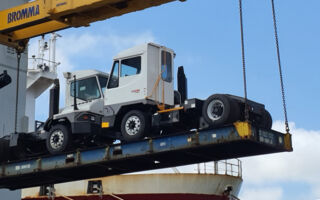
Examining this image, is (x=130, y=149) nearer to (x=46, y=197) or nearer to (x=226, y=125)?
(x=226, y=125)

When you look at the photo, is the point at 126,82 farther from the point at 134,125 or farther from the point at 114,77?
the point at 134,125

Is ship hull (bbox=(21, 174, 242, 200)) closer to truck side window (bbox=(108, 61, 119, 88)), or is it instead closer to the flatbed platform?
the flatbed platform

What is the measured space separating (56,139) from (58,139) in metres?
0.05

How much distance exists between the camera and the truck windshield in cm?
1730

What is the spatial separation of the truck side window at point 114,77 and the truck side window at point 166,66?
3.66ft

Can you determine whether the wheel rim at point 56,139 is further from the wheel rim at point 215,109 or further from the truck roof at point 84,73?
the wheel rim at point 215,109

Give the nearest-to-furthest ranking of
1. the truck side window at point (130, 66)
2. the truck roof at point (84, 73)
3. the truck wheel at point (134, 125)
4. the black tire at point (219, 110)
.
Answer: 1. the black tire at point (219, 110)
2. the truck wheel at point (134, 125)
3. the truck side window at point (130, 66)
4. the truck roof at point (84, 73)

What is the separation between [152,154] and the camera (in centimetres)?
1422

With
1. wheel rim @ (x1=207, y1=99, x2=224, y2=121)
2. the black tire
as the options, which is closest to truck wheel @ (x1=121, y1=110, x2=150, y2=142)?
the black tire

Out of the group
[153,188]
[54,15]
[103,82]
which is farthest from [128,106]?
[153,188]

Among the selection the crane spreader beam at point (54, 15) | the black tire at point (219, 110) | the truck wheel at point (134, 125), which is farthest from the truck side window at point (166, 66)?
the black tire at point (219, 110)

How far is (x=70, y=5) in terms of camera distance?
15.3 m

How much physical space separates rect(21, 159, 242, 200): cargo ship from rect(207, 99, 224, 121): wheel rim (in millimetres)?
14282

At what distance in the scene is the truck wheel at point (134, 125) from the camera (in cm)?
1486
